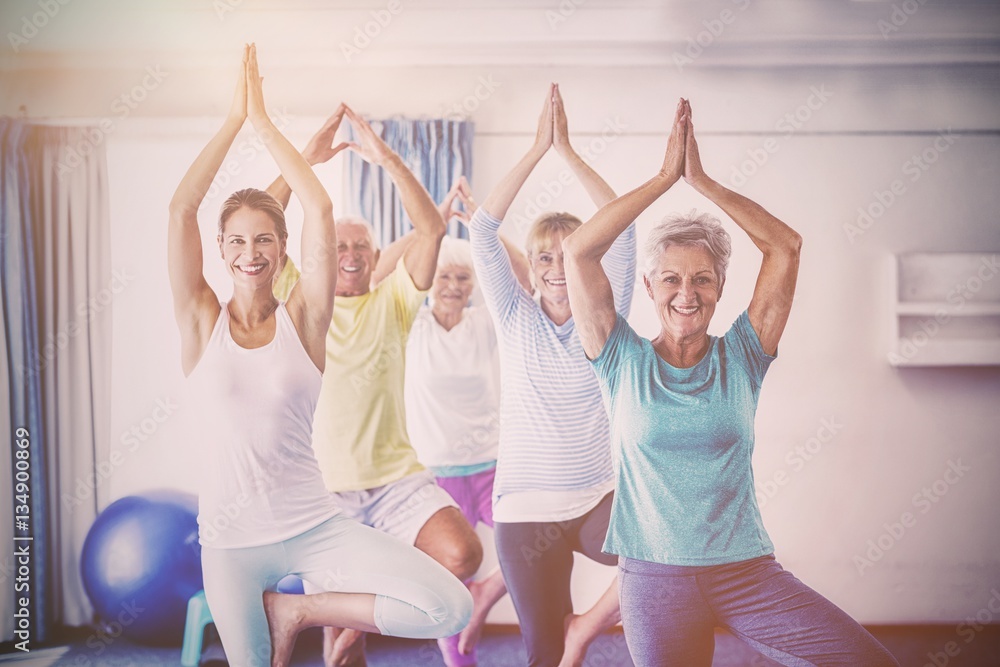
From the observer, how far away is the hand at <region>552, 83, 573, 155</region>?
9.07 feet

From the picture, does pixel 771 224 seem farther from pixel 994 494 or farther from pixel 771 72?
pixel 994 494

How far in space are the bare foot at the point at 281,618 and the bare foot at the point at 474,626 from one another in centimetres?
62

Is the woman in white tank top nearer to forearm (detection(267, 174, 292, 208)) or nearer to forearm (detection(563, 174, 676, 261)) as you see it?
forearm (detection(267, 174, 292, 208))

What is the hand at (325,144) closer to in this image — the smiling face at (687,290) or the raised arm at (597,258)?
the raised arm at (597,258)

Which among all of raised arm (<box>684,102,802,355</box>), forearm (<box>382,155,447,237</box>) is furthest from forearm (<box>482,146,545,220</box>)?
raised arm (<box>684,102,802,355</box>)

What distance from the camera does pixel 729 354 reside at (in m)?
2.51

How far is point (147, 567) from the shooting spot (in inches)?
112

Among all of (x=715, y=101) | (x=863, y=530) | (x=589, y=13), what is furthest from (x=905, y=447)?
(x=589, y=13)

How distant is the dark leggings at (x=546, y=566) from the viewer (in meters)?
2.63

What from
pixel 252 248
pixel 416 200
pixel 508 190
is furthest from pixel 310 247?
pixel 508 190

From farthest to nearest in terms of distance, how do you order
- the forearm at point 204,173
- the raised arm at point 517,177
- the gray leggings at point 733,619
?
Answer: 1. the raised arm at point 517,177
2. the forearm at point 204,173
3. the gray leggings at point 733,619

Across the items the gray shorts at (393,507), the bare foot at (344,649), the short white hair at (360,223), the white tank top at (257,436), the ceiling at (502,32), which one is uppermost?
the ceiling at (502,32)

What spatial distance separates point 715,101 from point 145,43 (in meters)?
2.18

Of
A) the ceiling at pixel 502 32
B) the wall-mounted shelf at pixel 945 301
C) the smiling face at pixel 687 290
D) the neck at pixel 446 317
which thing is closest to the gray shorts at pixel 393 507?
the neck at pixel 446 317
